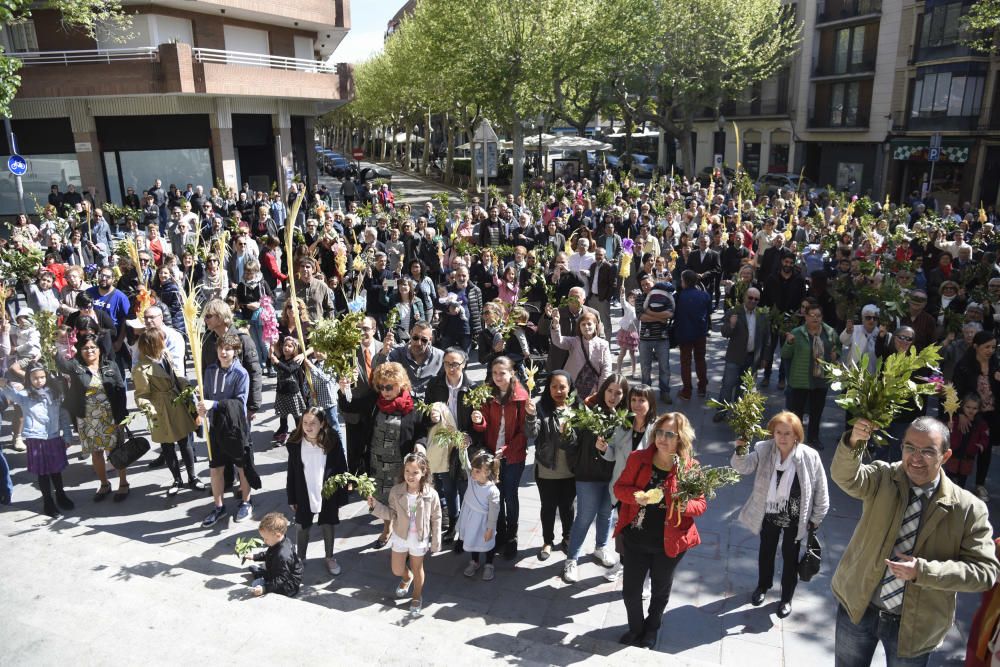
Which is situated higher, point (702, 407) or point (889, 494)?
point (889, 494)

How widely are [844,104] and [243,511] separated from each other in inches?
1576

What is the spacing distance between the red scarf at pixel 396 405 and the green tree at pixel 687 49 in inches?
1084

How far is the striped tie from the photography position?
3.43 m

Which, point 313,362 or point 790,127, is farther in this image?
point 790,127

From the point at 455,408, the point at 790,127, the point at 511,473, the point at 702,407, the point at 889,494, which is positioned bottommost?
the point at 702,407

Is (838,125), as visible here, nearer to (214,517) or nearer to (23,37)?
(23,37)

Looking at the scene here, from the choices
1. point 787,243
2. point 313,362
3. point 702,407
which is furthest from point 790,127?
point 313,362

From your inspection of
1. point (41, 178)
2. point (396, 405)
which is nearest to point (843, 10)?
point (41, 178)

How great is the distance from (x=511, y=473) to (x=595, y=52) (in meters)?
27.3

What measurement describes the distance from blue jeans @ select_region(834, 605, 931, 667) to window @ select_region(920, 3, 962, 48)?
34.0m

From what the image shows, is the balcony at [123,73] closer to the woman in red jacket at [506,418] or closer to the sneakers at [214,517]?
the sneakers at [214,517]

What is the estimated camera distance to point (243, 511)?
6438 millimetres

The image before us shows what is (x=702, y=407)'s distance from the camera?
9000 mm

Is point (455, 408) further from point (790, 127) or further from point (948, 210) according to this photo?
point (790, 127)
